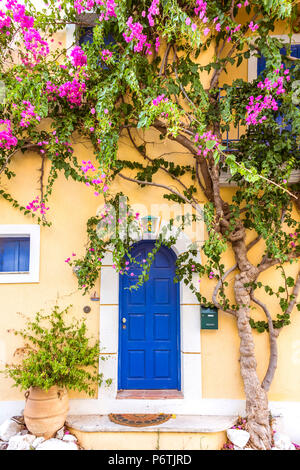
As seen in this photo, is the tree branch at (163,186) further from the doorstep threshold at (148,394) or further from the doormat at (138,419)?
the doormat at (138,419)

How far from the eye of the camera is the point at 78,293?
4.82 m

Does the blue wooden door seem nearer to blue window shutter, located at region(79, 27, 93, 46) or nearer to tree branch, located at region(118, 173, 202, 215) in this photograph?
tree branch, located at region(118, 173, 202, 215)

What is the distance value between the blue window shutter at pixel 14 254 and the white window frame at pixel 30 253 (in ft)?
0.36

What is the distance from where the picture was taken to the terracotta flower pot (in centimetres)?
404

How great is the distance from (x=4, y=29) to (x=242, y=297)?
189 inches

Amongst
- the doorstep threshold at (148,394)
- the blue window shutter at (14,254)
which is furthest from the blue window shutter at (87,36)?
the doorstep threshold at (148,394)

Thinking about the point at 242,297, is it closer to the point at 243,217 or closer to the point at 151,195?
the point at 243,217

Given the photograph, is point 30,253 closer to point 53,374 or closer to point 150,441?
point 53,374

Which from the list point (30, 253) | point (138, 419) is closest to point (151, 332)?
point (138, 419)

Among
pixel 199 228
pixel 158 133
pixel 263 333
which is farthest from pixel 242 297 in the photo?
pixel 158 133

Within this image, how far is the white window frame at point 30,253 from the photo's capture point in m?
4.81

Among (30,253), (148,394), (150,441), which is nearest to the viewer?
(150,441)

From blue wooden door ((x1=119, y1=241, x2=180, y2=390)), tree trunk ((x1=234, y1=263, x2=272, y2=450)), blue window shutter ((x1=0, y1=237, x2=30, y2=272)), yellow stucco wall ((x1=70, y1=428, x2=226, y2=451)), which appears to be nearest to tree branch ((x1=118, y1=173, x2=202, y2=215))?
blue wooden door ((x1=119, y1=241, x2=180, y2=390))

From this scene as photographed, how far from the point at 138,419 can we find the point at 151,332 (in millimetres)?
1120
